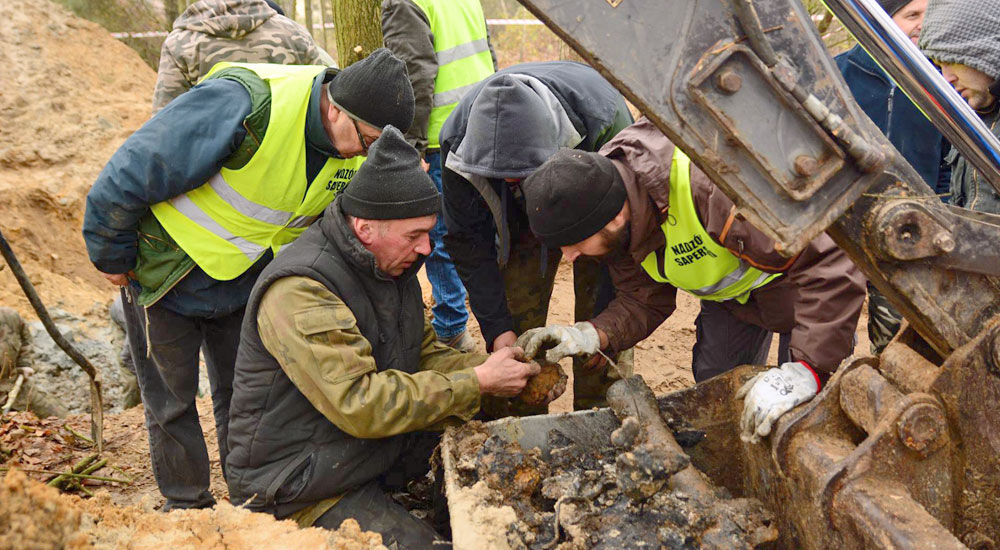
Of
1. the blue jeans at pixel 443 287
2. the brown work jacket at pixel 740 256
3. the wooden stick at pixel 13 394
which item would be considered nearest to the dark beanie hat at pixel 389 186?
the brown work jacket at pixel 740 256

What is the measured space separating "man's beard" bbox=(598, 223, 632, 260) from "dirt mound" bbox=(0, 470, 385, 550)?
1.38 m

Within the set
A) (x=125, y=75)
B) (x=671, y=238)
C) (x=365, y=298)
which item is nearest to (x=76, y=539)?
(x=365, y=298)

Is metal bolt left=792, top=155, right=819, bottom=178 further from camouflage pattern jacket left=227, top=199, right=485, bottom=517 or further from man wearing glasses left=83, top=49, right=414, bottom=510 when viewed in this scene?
man wearing glasses left=83, top=49, right=414, bottom=510

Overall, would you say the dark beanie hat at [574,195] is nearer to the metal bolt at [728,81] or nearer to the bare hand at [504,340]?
the bare hand at [504,340]

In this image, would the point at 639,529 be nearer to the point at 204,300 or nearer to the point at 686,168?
the point at 686,168

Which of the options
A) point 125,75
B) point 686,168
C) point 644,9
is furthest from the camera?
point 125,75

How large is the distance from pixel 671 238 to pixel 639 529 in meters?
1.12

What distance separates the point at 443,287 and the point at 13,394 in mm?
2785

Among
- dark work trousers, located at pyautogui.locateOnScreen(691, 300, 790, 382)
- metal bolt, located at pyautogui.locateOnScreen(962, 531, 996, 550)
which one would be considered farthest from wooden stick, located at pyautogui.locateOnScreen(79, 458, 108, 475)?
metal bolt, located at pyautogui.locateOnScreen(962, 531, 996, 550)

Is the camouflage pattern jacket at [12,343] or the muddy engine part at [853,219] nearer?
the muddy engine part at [853,219]

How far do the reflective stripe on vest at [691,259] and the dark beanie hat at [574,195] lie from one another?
0.21m

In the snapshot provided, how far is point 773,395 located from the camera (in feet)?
7.30

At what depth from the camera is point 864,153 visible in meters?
1.57

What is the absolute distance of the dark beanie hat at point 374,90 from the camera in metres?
3.03
